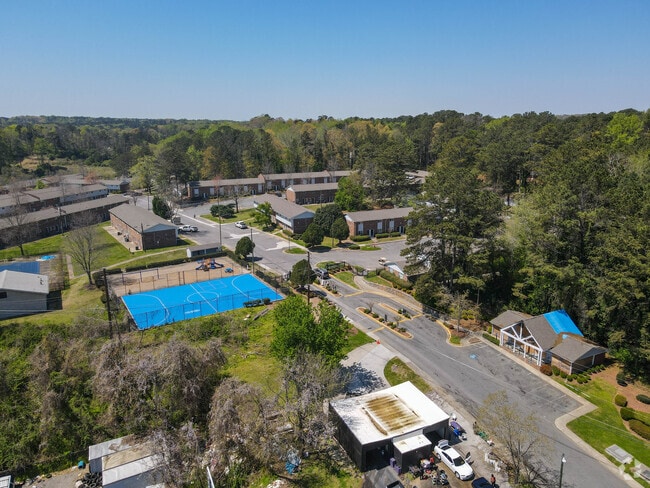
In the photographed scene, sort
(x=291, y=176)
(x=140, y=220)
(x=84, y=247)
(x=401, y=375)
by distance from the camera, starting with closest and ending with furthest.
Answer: (x=401, y=375)
(x=84, y=247)
(x=140, y=220)
(x=291, y=176)

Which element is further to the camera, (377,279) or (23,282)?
(377,279)

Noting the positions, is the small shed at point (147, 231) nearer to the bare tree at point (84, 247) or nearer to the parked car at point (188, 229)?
the parked car at point (188, 229)

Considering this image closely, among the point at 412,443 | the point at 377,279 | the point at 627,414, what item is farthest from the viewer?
the point at 377,279

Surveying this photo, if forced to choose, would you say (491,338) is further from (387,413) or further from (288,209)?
(288,209)

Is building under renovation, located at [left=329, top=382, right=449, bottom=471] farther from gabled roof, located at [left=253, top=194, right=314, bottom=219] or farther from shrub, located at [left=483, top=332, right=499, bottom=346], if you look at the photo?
gabled roof, located at [left=253, top=194, right=314, bottom=219]

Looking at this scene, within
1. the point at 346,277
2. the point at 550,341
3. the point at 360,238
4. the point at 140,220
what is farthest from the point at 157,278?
the point at 550,341

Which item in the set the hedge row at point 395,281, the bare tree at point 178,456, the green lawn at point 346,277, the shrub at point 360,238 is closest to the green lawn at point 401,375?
the bare tree at point 178,456
